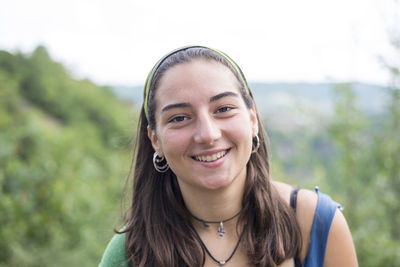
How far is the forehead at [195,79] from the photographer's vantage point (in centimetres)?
181

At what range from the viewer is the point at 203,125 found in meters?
1.77

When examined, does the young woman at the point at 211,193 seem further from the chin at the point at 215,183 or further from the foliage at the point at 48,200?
the foliage at the point at 48,200

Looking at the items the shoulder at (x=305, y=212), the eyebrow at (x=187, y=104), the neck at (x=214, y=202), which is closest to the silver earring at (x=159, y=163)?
the neck at (x=214, y=202)

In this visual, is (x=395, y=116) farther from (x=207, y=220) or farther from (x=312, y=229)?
(x=207, y=220)

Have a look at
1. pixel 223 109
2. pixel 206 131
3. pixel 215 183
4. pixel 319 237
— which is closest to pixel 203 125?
pixel 206 131

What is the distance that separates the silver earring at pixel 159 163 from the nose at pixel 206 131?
1.49ft

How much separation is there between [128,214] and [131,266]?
338 mm

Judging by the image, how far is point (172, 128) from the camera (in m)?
1.85

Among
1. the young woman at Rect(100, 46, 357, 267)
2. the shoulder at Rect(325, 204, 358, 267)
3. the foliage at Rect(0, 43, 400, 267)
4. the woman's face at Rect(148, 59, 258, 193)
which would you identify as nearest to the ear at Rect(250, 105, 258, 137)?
the young woman at Rect(100, 46, 357, 267)

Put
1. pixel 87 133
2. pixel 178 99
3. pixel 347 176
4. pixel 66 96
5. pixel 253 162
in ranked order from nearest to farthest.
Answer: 1. pixel 178 99
2. pixel 253 162
3. pixel 347 176
4. pixel 87 133
5. pixel 66 96

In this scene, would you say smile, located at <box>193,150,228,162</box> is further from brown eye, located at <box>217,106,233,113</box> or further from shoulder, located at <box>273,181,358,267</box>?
shoulder, located at <box>273,181,358,267</box>

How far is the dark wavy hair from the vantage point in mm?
1977

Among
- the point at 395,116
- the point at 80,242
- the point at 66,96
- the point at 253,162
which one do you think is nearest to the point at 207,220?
the point at 253,162

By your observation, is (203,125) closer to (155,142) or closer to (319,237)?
(155,142)
